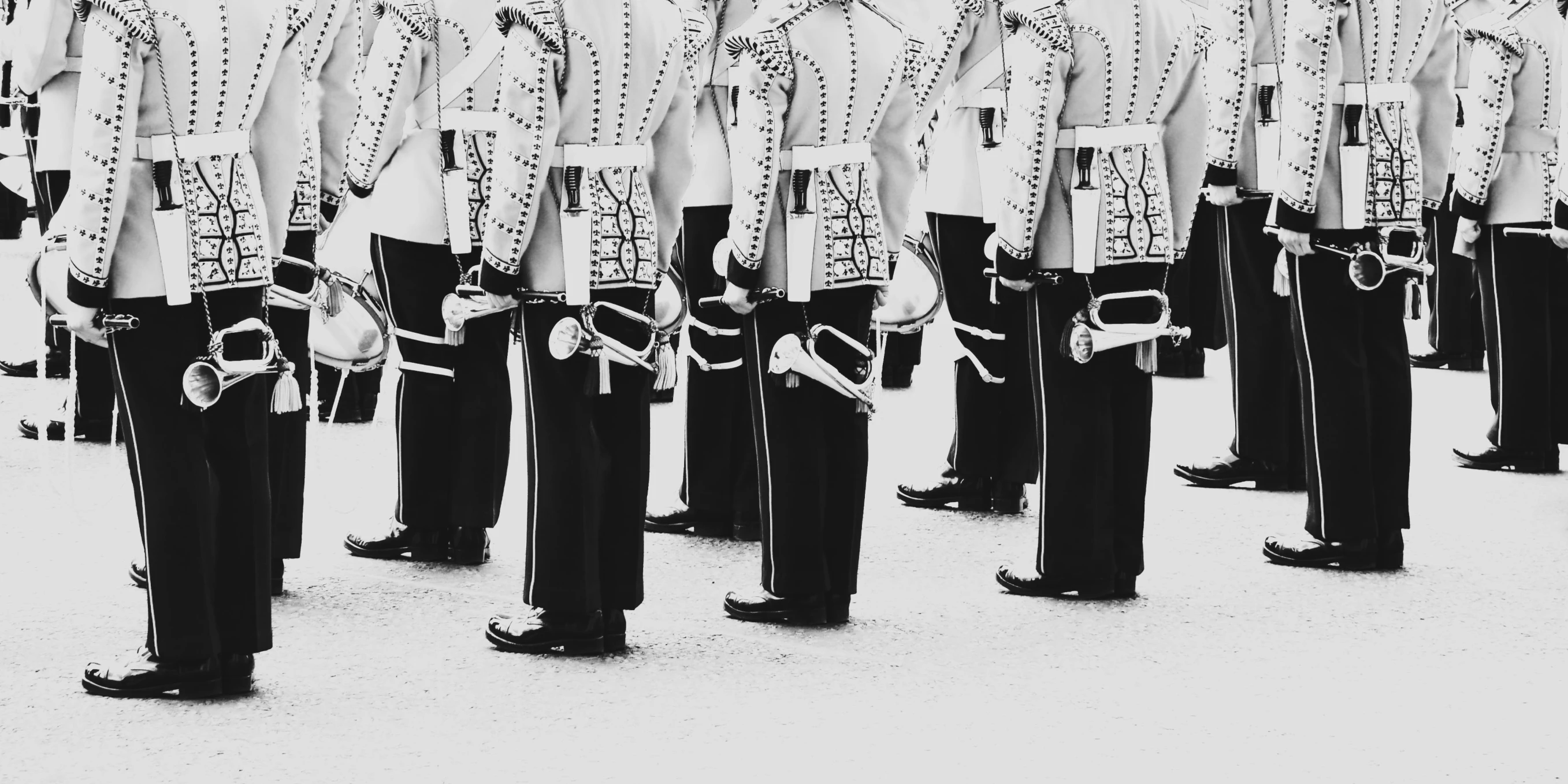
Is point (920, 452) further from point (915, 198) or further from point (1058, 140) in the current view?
point (1058, 140)

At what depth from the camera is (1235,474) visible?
6.94 m

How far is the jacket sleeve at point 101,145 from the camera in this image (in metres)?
3.86

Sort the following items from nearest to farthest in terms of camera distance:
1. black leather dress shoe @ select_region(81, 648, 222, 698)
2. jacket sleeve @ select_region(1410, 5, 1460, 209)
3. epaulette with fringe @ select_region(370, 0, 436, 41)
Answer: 1. black leather dress shoe @ select_region(81, 648, 222, 698)
2. epaulette with fringe @ select_region(370, 0, 436, 41)
3. jacket sleeve @ select_region(1410, 5, 1460, 209)

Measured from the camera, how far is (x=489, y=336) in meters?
5.44

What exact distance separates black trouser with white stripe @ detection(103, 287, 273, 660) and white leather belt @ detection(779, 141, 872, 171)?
4.10ft

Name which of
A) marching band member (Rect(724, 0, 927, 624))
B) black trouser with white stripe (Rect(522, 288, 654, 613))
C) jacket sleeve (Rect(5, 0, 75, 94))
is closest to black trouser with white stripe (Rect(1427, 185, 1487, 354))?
marching band member (Rect(724, 0, 927, 624))

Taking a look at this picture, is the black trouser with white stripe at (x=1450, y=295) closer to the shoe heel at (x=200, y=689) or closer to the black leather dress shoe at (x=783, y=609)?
the black leather dress shoe at (x=783, y=609)

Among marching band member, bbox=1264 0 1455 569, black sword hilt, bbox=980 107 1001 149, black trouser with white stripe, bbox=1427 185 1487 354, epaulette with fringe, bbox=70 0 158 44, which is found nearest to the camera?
epaulette with fringe, bbox=70 0 158 44

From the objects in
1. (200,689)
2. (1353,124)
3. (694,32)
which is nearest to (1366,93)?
(1353,124)

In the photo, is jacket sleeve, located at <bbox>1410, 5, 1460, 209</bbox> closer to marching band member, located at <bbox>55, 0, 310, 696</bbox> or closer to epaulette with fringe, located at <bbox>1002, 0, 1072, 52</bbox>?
epaulette with fringe, located at <bbox>1002, 0, 1072, 52</bbox>

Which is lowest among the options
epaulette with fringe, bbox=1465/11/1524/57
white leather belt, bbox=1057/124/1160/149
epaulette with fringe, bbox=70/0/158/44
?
white leather belt, bbox=1057/124/1160/149

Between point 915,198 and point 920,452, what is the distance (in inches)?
39.6

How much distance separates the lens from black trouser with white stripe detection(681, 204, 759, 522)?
236 inches

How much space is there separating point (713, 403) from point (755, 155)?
57.9 inches
